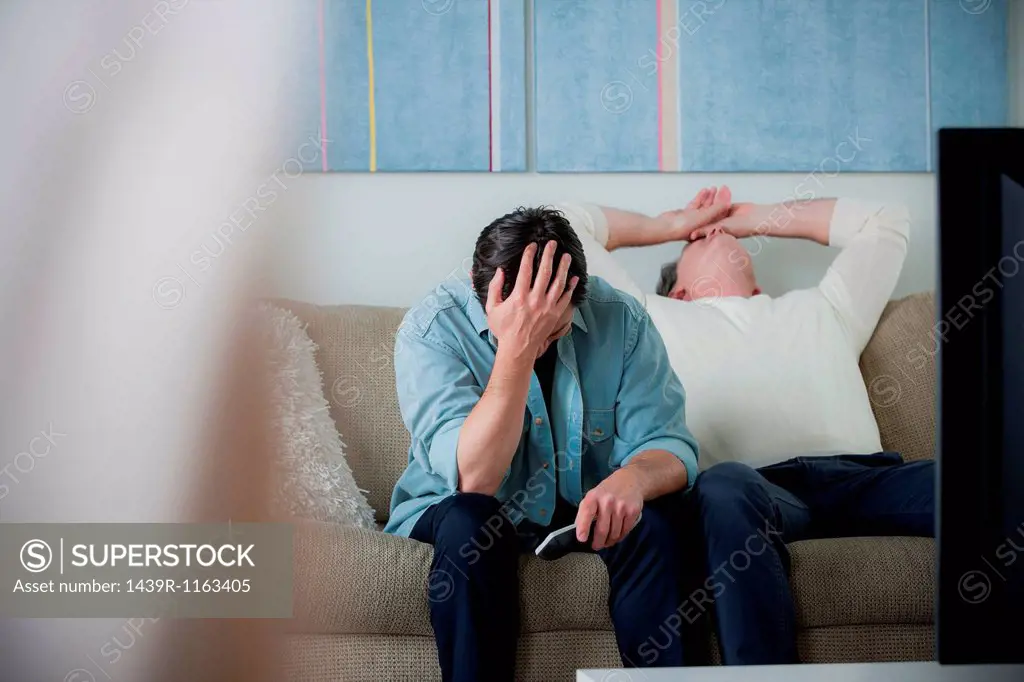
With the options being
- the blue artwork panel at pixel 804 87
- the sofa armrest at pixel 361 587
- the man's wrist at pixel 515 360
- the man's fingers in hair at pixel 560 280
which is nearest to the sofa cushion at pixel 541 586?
the sofa armrest at pixel 361 587

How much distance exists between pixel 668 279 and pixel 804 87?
0.56 metres

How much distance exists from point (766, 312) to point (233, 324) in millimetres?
1389

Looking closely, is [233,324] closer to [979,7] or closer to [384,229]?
[384,229]

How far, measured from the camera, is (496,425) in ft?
4.06

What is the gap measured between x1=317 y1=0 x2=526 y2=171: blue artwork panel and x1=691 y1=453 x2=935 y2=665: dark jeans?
93 cm

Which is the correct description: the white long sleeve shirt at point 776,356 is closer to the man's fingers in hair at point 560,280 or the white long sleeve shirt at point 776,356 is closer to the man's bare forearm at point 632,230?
the man's bare forearm at point 632,230

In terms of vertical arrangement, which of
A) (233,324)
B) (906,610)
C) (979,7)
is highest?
(979,7)

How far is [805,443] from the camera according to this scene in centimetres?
169

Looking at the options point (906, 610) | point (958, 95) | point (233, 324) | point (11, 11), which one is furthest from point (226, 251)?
point (958, 95)

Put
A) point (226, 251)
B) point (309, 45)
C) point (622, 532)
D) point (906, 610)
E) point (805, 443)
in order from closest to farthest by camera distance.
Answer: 1. point (226, 251)
2. point (622, 532)
3. point (906, 610)
4. point (805, 443)
5. point (309, 45)

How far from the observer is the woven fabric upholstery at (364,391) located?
1.73m

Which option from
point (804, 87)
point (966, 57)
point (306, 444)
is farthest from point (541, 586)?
point (966, 57)

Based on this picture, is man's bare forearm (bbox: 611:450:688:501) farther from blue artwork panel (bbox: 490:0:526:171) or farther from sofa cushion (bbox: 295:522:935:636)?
blue artwork panel (bbox: 490:0:526:171)

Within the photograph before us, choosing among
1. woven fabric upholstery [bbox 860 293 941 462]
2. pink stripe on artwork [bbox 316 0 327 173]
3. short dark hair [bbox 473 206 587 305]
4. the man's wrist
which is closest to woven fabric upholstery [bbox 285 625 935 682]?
the man's wrist
